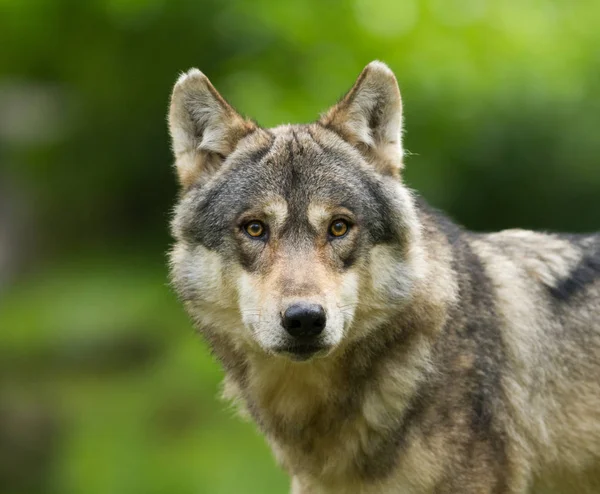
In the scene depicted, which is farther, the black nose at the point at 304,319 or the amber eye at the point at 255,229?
the amber eye at the point at 255,229

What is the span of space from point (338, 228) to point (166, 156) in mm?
8175

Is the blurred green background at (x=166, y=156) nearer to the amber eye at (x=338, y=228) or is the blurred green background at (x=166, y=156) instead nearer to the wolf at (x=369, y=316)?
the wolf at (x=369, y=316)

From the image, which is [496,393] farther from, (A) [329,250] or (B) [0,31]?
(B) [0,31]

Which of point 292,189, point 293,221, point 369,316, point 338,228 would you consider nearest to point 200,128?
point 292,189

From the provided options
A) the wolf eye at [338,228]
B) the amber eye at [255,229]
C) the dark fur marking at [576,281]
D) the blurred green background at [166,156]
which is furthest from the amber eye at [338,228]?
the blurred green background at [166,156]

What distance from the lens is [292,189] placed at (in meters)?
5.22

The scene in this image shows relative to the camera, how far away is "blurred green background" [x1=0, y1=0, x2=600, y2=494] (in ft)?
34.3

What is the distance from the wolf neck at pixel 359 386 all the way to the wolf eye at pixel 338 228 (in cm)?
49

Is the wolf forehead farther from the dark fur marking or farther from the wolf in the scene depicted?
the dark fur marking

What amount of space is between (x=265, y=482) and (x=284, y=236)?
6.42 metres

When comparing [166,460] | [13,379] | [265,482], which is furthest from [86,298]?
[265,482]

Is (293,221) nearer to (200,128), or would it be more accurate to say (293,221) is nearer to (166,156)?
(200,128)

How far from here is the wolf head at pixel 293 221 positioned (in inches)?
195

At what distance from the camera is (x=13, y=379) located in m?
14.0
